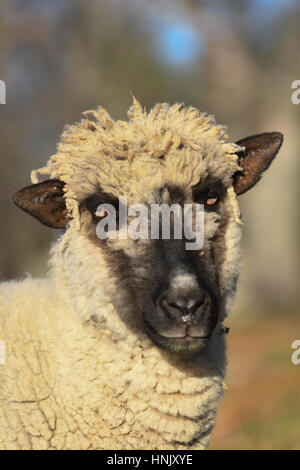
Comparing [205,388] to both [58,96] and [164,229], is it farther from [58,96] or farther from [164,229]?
[58,96]

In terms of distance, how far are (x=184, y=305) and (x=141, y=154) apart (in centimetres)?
94

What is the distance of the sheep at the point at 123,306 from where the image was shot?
11.4ft

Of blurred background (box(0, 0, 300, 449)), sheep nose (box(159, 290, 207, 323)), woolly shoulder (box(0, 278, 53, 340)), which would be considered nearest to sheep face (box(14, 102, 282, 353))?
sheep nose (box(159, 290, 207, 323))

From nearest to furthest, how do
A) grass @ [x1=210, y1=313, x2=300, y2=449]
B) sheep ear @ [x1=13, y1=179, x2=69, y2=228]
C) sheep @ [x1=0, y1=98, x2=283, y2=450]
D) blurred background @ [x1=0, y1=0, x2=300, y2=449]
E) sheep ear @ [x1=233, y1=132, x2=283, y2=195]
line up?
1. sheep @ [x1=0, y1=98, x2=283, y2=450]
2. sheep ear @ [x1=13, y1=179, x2=69, y2=228]
3. sheep ear @ [x1=233, y1=132, x2=283, y2=195]
4. grass @ [x1=210, y1=313, x2=300, y2=449]
5. blurred background @ [x1=0, y1=0, x2=300, y2=449]

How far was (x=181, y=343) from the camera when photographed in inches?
132

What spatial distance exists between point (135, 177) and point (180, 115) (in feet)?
1.97

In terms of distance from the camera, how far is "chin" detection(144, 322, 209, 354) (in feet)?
11.0

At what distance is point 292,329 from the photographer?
14695mm

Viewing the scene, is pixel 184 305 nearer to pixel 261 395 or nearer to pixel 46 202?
pixel 46 202

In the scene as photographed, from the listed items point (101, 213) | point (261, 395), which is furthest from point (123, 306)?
point (261, 395)

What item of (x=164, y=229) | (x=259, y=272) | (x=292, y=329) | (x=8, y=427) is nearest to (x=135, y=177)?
(x=164, y=229)

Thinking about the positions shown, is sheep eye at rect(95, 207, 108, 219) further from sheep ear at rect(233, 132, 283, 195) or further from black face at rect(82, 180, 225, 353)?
sheep ear at rect(233, 132, 283, 195)

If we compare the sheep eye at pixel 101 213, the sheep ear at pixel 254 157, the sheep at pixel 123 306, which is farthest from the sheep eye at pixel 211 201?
the sheep eye at pixel 101 213

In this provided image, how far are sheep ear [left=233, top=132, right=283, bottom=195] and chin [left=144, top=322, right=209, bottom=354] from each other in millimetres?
1129
